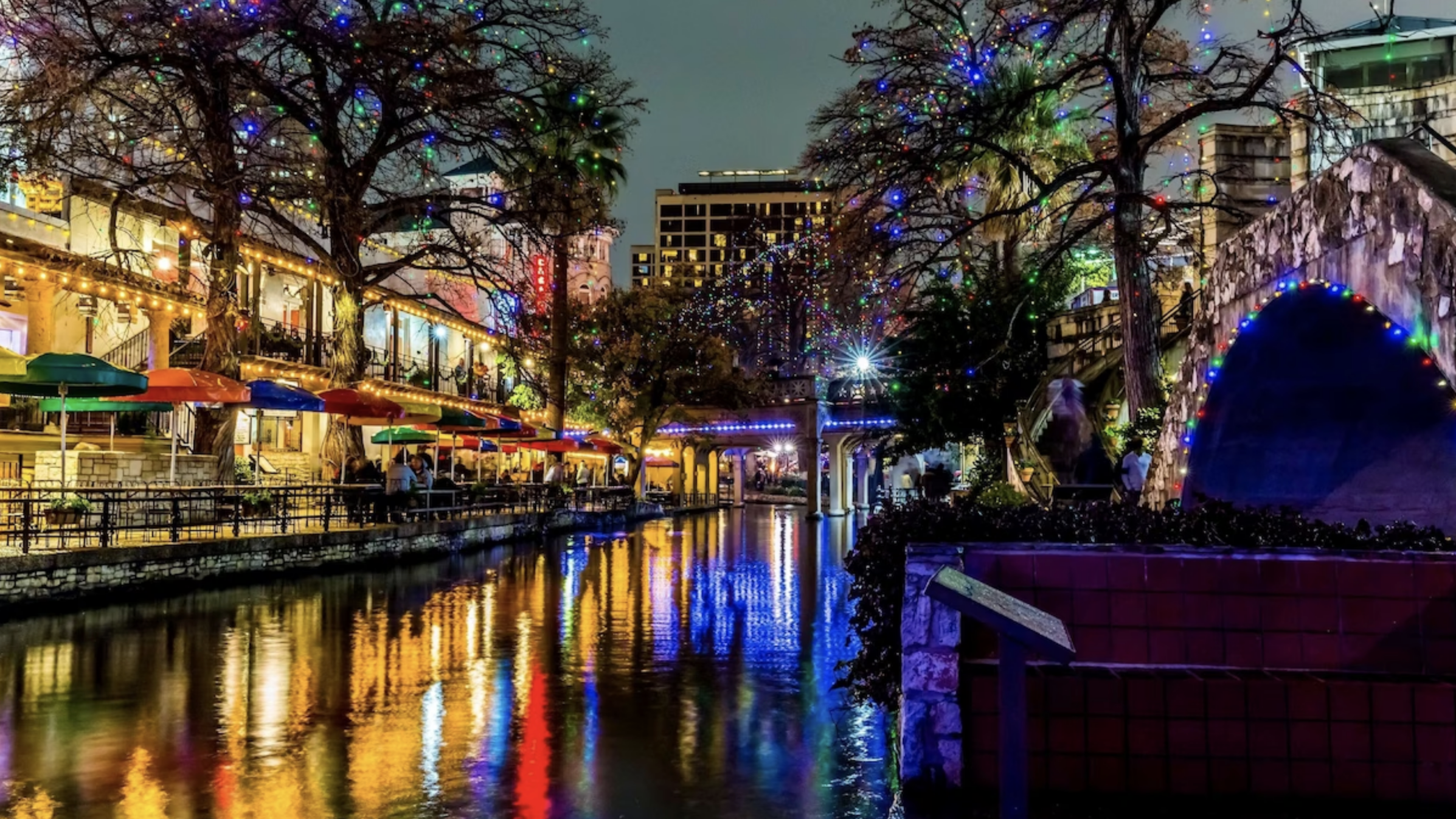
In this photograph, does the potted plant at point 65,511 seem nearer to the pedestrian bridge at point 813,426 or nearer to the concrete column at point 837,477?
the pedestrian bridge at point 813,426

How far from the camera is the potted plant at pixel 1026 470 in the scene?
22.8 m

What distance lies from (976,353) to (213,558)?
19378mm

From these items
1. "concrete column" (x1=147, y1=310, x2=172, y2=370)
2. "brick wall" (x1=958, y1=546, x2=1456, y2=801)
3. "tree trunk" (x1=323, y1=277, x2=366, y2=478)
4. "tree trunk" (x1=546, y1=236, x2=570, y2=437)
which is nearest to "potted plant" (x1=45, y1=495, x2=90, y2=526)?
"tree trunk" (x1=323, y1=277, x2=366, y2=478)

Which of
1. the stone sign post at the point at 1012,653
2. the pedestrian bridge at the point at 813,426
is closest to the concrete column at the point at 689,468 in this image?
the pedestrian bridge at the point at 813,426

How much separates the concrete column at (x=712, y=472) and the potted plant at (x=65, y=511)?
52.0 m

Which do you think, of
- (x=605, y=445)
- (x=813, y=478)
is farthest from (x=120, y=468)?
(x=813, y=478)

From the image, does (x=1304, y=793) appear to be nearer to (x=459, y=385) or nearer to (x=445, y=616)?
(x=445, y=616)

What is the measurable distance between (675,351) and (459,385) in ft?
30.5

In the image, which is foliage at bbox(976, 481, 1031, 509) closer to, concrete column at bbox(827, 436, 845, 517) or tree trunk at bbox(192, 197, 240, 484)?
tree trunk at bbox(192, 197, 240, 484)

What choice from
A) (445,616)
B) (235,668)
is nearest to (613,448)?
(445,616)

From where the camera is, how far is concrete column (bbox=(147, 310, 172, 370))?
28.0 metres

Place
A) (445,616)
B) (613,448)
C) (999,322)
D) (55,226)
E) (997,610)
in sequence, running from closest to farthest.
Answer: (997,610) < (445,616) < (55,226) < (999,322) < (613,448)

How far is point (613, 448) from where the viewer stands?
4444cm

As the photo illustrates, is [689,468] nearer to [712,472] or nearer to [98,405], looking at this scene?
[712,472]
